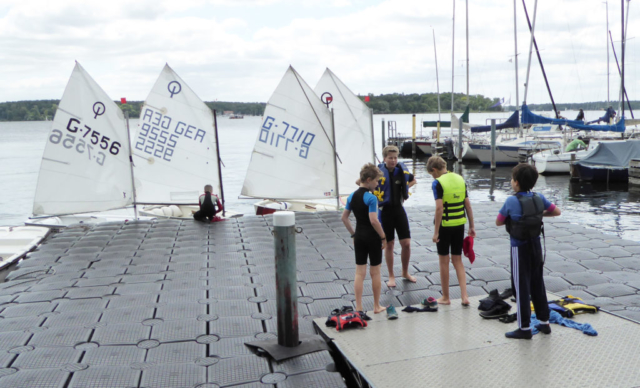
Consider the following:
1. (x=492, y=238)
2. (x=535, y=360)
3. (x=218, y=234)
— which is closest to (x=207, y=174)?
(x=218, y=234)

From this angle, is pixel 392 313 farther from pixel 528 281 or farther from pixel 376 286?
pixel 528 281

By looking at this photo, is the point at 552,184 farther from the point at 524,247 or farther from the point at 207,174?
the point at 524,247

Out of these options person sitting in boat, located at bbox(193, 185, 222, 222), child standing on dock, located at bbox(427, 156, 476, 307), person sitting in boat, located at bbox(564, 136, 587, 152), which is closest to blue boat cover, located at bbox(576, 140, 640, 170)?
person sitting in boat, located at bbox(564, 136, 587, 152)

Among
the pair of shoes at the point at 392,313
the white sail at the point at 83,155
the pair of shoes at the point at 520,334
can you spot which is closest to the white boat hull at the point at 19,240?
the white sail at the point at 83,155

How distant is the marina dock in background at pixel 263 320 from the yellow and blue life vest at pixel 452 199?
0.82 meters

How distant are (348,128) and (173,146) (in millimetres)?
4215

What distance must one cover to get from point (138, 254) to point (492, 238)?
516 cm

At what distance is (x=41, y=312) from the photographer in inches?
199

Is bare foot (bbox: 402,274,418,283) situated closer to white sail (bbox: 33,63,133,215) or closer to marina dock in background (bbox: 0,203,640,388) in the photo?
marina dock in background (bbox: 0,203,640,388)

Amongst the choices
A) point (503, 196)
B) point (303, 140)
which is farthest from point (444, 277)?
point (503, 196)

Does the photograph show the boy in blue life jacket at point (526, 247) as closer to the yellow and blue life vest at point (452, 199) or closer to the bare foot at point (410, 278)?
the yellow and blue life vest at point (452, 199)

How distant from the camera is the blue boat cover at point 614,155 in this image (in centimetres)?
2186

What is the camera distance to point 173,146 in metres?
11.7

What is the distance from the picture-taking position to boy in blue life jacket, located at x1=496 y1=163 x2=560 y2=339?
408 centimetres
